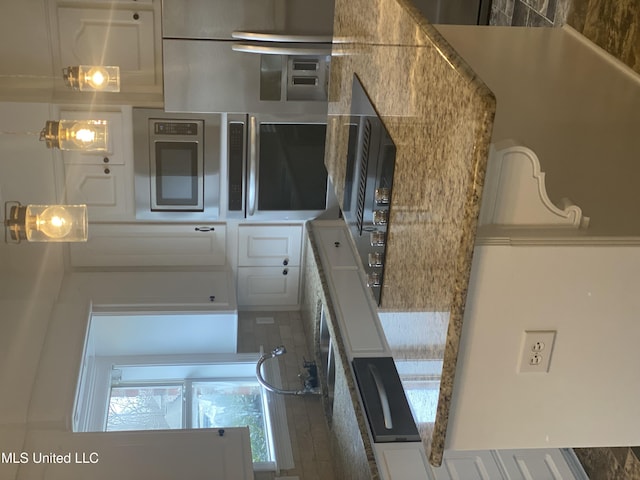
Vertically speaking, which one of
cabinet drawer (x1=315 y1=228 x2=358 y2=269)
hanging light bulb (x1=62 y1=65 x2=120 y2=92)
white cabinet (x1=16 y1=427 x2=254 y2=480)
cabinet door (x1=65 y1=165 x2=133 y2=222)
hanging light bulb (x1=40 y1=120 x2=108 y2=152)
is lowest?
white cabinet (x1=16 y1=427 x2=254 y2=480)

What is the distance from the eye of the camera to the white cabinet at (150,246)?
4.57 metres

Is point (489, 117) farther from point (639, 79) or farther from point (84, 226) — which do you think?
point (84, 226)

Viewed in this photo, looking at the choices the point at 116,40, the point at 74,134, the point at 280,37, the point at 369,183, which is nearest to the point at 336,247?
the point at 280,37

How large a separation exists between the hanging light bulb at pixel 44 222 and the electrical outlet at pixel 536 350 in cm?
143

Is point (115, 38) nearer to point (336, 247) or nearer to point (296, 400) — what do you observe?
point (336, 247)

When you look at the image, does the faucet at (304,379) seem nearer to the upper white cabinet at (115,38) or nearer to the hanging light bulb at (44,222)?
the upper white cabinet at (115,38)

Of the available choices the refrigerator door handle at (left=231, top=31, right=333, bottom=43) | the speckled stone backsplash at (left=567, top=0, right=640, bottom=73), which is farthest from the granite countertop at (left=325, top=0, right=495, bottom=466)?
the refrigerator door handle at (left=231, top=31, right=333, bottom=43)

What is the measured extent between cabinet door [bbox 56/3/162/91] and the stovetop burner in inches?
78.5

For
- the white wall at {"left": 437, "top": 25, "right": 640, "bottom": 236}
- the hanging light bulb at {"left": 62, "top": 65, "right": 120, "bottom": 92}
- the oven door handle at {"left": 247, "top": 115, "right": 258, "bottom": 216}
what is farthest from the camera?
the oven door handle at {"left": 247, "top": 115, "right": 258, "bottom": 216}

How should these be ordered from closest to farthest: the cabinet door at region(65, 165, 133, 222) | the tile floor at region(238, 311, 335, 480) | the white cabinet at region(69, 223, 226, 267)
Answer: the tile floor at region(238, 311, 335, 480)
the cabinet door at region(65, 165, 133, 222)
the white cabinet at region(69, 223, 226, 267)

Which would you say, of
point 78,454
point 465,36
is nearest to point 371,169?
point 465,36

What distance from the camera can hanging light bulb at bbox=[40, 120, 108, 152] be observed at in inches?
102

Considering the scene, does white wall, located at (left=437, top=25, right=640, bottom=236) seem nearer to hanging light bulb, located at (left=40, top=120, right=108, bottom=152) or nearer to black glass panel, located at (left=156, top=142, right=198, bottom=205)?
hanging light bulb, located at (left=40, top=120, right=108, bottom=152)

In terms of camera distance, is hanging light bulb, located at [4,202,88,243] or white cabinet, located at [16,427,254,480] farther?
white cabinet, located at [16,427,254,480]
